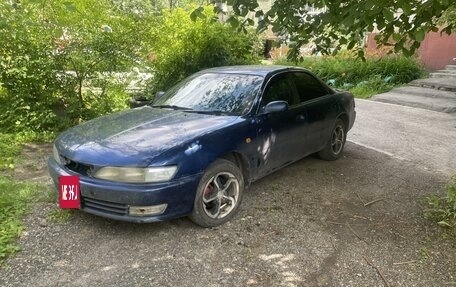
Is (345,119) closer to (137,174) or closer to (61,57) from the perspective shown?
(137,174)

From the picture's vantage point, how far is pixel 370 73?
1357 cm

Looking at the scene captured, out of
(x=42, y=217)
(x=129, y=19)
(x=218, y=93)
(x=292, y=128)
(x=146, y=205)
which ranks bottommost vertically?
(x=42, y=217)

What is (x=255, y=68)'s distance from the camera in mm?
4773

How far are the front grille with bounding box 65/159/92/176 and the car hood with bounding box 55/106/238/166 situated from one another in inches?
2.6

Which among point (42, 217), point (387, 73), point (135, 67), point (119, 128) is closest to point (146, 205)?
point (119, 128)

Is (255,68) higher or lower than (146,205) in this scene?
higher

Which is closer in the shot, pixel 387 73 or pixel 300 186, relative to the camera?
pixel 300 186

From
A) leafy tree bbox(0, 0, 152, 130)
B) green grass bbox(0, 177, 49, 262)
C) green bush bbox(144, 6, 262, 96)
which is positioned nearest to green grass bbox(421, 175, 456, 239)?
green grass bbox(0, 177, 49, 262)

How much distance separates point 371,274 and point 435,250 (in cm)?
76

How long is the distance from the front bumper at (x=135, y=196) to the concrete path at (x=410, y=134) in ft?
12.5

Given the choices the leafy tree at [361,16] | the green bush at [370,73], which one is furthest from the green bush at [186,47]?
the green bush at [370,73]

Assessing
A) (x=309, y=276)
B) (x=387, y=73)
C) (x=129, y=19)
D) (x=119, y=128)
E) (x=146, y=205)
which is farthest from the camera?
(x=387, y=73)

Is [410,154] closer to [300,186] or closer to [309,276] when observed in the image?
[300,186]

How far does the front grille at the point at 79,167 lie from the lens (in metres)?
3.28
